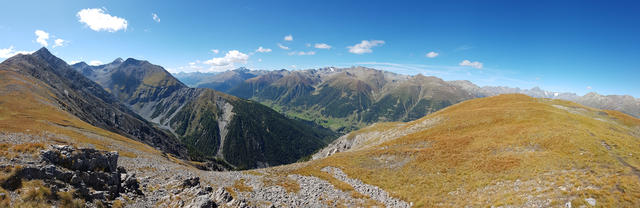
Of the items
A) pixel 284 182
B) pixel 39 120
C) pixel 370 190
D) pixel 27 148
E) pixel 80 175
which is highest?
pixel 27 148

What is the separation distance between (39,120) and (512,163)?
342 ft

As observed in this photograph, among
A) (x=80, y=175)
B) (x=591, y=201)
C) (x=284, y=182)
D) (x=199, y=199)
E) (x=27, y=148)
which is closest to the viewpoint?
(x=591, y=201)

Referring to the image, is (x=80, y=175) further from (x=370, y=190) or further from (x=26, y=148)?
(x=370, y=190)

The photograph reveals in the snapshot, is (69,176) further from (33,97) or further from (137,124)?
(137,124)

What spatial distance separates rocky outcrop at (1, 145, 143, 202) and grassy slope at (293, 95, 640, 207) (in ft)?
78.3

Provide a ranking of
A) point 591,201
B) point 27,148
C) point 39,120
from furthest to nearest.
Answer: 1. point 39,120
2. point 27,148
3. point 591,201

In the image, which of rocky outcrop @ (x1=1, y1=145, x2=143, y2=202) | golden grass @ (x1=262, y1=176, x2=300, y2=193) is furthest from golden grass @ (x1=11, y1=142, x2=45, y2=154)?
golden grass @ (x1=262, y1=176, x2=300, y2=193)

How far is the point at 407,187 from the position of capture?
→ 31328 millimetres

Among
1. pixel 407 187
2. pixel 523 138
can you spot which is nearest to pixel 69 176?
pixel 407 187

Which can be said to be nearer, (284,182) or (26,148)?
(26,148)

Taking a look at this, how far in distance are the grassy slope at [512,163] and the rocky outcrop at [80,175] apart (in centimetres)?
2387

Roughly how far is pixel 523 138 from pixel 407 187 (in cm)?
2384

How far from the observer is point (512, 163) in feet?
102

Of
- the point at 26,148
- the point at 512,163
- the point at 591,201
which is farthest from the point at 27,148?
the point at 512,163
